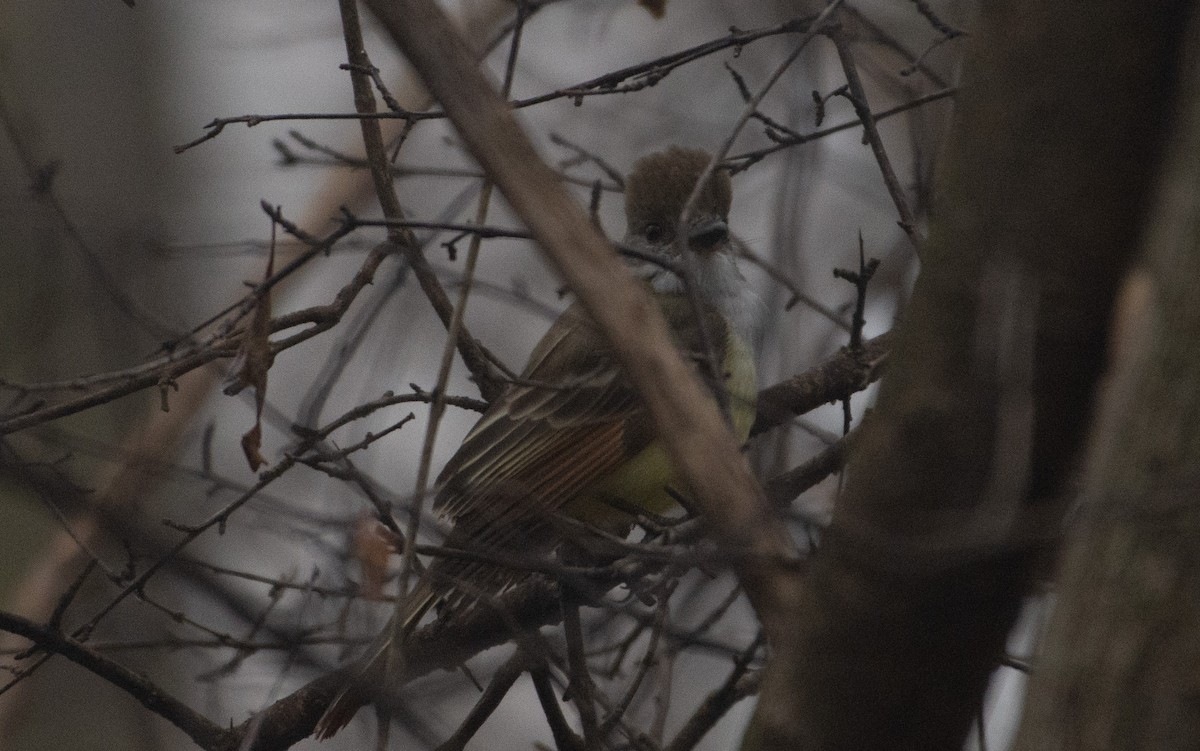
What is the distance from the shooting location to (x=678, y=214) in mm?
6039

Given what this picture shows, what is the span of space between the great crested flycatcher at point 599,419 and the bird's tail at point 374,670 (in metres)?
0.39

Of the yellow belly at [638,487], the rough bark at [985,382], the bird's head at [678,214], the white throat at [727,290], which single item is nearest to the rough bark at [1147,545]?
the rough bark at [985,382]

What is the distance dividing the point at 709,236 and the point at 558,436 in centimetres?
108

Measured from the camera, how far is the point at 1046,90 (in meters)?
1.96

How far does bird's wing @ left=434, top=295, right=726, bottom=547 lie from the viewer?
550 centimetres

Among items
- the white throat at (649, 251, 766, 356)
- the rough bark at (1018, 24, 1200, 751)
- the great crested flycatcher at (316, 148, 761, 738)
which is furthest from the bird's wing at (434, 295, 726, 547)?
the rough bark at (1018, 24, 1200, 751)

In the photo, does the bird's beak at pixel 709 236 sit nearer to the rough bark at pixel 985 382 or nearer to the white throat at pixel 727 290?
the white throat at pixel 727 290

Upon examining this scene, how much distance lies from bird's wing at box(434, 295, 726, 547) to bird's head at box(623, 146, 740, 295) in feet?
1.23

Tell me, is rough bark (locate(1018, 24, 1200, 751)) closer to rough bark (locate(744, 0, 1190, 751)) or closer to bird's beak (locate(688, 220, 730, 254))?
rough bark (locate(744, 0, 1190, 751))

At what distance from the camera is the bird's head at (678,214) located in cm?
605

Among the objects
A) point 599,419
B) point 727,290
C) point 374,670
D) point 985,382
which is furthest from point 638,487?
point 985,382

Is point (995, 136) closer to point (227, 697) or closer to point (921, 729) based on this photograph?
point (921, 729)

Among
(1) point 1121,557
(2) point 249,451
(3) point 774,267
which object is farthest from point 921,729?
(3) point 774,267

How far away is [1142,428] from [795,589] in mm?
670
